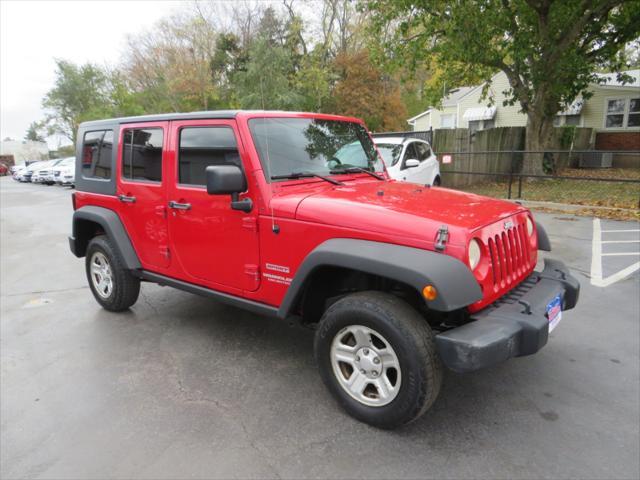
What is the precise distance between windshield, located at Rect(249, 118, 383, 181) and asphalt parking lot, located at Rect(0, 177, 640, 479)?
61.4 inches

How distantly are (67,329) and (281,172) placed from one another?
288 centimetres

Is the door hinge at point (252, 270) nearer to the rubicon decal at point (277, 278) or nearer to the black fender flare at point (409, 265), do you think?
the rubicon decal at point (277, 278)

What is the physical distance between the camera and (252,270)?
125 inches

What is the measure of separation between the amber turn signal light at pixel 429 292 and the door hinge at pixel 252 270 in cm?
133

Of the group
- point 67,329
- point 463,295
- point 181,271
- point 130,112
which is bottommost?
point 67,329

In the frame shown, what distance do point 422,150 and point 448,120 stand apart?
20248 mm

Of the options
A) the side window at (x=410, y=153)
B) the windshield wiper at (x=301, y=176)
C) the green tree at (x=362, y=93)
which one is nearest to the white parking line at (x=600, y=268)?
the windshield wiper at (x=301, y=176)

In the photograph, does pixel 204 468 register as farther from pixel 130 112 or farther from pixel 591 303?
Answer: pixel 130 112

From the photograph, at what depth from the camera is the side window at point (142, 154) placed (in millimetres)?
3768

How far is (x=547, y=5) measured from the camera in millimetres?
12773

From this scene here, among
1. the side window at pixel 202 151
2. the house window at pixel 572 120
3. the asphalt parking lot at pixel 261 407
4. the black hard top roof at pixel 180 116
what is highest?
the house window at pixel 572 120

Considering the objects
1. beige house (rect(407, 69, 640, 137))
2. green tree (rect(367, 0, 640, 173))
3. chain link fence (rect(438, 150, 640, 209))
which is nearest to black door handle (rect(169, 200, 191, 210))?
chain link fence (rect(438, 150, 640, 209))

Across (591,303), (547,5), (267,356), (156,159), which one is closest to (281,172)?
(156,159)

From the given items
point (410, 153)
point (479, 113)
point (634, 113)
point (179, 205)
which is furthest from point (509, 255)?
point (479, 113)
